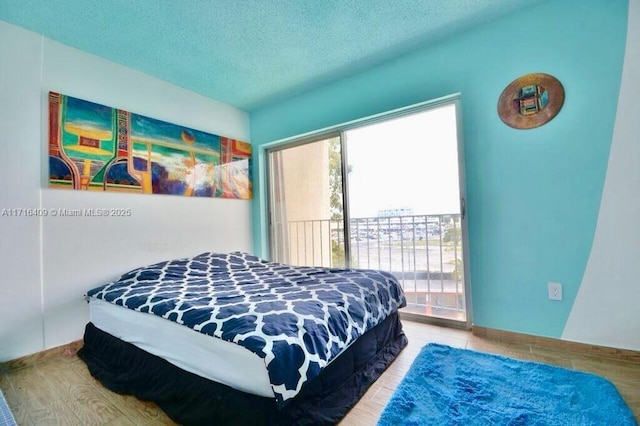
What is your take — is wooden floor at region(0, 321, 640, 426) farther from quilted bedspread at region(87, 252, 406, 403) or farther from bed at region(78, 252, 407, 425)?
quilted bedspread at region(87, 252, 406, 403)

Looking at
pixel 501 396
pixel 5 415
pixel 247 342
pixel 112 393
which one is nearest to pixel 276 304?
pixel 247 342

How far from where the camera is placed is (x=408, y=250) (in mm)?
3303

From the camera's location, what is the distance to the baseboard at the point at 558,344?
178 cm

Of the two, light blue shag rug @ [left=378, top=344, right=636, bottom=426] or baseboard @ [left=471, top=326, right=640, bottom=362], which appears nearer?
light blue shag rug @ [left=378, top=344, right=636, bottom=426]

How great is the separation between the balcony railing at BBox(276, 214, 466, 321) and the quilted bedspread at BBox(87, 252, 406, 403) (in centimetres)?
106

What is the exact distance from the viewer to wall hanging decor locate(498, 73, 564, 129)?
199cm

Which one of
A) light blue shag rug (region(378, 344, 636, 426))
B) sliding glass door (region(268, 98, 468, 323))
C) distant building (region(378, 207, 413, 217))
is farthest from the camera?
distant building (region(378, 207, 413, 217))

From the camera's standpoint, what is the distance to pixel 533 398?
1.42m

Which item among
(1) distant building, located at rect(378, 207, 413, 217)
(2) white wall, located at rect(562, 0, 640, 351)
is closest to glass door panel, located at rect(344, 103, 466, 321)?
(1) distant building, located at rect(378, 207, 413, 217)

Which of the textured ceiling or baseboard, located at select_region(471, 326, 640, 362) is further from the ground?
the textured ceiling

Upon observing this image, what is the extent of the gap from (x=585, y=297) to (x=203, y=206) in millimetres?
3407

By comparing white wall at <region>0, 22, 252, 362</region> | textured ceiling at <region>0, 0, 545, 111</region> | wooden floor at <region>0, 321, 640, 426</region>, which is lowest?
wooden floor at <region>0, 321, 640, 426</region>

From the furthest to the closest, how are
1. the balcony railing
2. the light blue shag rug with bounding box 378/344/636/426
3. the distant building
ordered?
1. the distant building
2. the balcony railing
3. the light blue shag rug with bounding box 378/344/636/426

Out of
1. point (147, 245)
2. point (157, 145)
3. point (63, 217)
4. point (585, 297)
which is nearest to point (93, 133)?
point (157, 145)
